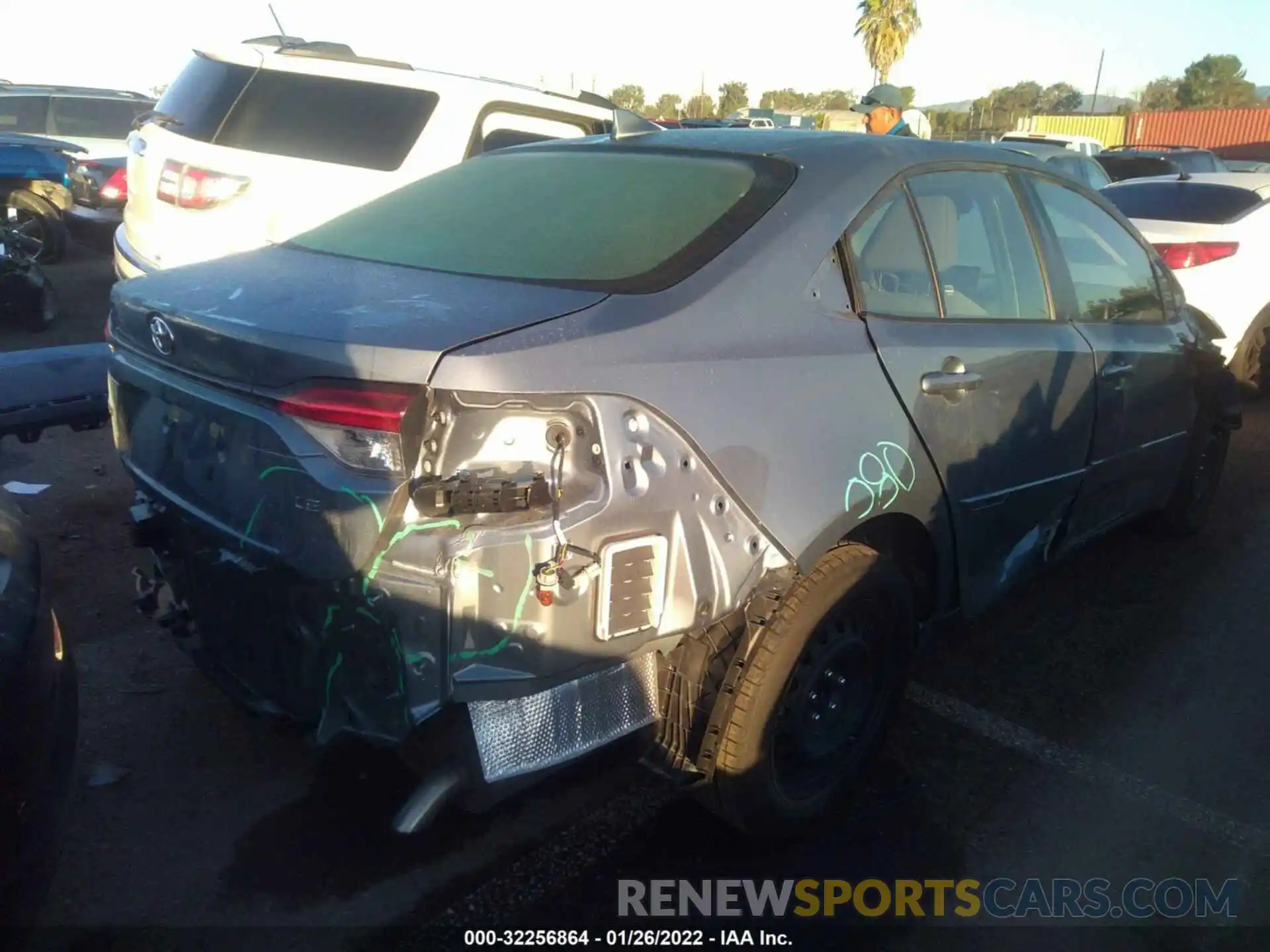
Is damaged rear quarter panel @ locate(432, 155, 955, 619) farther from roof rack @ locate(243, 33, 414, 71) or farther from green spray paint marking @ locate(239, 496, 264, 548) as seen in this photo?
roof rack @ locate(243, 33, 414, 71)

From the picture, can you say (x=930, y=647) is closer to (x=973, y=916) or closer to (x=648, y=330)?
(x=973, y=916)

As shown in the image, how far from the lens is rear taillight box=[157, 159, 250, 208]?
18.0 ft

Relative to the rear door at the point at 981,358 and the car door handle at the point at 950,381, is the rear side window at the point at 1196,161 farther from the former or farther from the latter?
the car door handle at the point at 950,381

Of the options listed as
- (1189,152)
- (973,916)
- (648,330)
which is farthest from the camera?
(1189,152)

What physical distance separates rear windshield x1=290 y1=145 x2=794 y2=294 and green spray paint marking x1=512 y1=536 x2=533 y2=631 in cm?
65

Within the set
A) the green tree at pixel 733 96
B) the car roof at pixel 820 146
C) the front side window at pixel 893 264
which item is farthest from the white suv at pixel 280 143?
the green tree at pixel 733 96

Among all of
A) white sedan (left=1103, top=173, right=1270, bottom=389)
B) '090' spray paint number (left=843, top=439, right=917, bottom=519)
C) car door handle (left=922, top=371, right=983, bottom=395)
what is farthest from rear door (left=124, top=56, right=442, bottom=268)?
white sedan (left=1103, top=173, right=1270, bottom=389)

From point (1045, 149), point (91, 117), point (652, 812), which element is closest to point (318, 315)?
point (652, 812)

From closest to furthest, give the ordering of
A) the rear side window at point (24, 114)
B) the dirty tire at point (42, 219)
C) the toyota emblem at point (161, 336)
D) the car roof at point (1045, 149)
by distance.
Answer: the toyota emblem at point (161, 336)
the dirty tire at point (42, 219)
the car roof at point (1045, 149)
the rear side window at point (24, 114)

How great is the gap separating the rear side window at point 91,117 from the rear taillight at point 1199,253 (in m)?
11.2

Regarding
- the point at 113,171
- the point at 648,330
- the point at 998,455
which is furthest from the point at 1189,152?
the point at 648,330

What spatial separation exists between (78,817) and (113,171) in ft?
29.6

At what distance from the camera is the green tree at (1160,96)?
64625 millimetres

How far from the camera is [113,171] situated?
1036 centimetres
